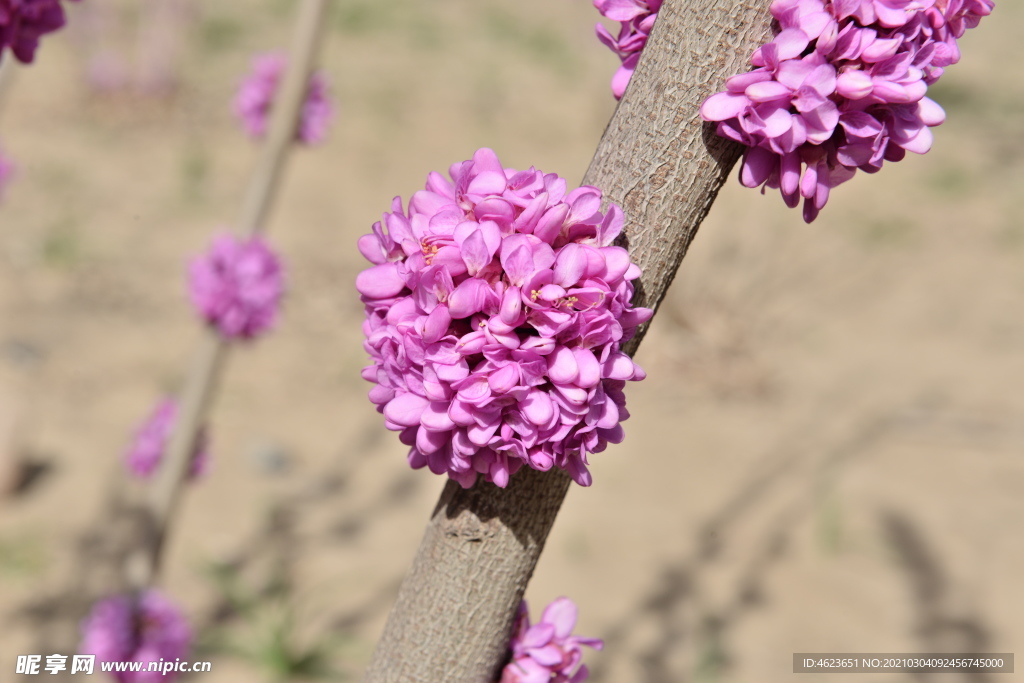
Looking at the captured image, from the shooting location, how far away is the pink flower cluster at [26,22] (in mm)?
1353

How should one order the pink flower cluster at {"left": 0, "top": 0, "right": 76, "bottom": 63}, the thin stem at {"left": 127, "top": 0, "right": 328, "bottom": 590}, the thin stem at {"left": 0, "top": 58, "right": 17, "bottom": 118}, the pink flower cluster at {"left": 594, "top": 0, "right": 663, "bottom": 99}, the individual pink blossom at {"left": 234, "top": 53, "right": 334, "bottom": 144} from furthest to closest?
the individual pink blossom at {"left": 234, "top": 53, "right": 334, "bottom": 144} < the thin stem at {"left": 127, "top": 0, "right": 328, "bottom": 590} < the thin stem at {"left": 0, "top": 58, "right": 17, "bottom": 118} < the pink flower cluster at {"left": 0, "top": 0, "right": 76, "bottom": 63} < the pink flower cluster at {"left": 594, "top": 0, "right": 663, "bottom": 99}

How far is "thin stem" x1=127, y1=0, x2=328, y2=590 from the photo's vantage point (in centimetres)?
250

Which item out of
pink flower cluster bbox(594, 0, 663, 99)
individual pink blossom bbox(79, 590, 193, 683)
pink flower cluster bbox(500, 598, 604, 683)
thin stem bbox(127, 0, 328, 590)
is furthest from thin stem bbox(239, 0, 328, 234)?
pink flower cluster bbox(500, 598, 604, 683)

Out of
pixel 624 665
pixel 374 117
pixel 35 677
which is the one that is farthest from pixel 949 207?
pixel 35 677

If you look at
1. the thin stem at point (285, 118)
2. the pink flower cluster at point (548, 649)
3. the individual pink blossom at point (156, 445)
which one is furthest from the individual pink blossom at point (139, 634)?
the pink flower cluster at point (548, 649)

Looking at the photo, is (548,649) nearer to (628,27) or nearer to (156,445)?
(628,27)

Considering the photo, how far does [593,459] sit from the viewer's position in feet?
15.1

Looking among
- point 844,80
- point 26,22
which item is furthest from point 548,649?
point 26,22

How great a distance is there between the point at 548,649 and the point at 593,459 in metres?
3.37

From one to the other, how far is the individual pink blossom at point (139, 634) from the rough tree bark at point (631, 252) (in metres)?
1.50

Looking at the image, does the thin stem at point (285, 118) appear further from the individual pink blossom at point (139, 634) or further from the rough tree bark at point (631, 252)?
the rough tree bark at point (631, 252)

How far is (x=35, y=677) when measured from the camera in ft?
9.78

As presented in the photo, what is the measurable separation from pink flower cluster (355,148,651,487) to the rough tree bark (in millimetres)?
85

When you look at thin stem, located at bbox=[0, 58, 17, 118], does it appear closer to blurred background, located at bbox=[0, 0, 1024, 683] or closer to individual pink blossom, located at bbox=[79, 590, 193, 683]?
individual pink blossom, located at bbox=[79, 590, 193, 683]
